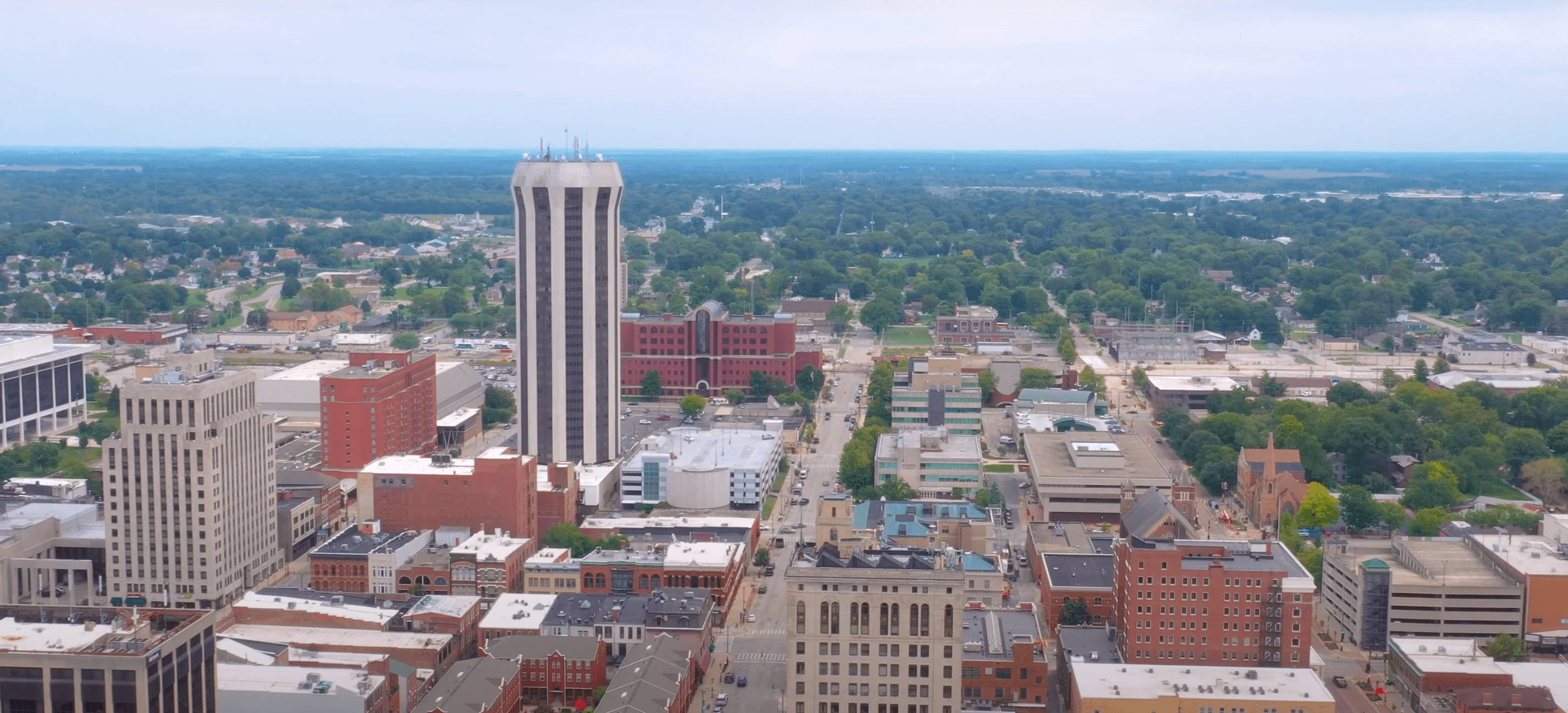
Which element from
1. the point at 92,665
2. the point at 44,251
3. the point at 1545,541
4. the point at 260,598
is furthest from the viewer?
the point at 44,251

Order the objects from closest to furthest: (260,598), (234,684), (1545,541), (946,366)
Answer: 1. (234,684)
2. (260,598)
3. (1545,541)
4. (946,366)

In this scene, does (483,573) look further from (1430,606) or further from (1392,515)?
(1392,515)

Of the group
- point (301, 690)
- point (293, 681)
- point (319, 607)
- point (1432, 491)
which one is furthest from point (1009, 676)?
point (1432, 491)

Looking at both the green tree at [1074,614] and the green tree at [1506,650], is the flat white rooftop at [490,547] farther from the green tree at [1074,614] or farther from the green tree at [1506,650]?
the green tree at [1506,650]

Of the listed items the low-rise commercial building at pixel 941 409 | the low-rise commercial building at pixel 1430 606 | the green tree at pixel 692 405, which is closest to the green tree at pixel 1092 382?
the low-rise commercial building at pixel 941 409

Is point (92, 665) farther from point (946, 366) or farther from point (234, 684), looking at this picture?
point (946, 366)

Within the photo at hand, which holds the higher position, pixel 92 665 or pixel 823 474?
pixel 92 665

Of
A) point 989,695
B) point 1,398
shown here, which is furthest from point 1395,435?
point 1,398

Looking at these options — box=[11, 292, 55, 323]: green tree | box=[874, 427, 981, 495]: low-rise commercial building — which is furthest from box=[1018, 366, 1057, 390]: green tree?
box=[11, 292, 55, 323]: green tree
